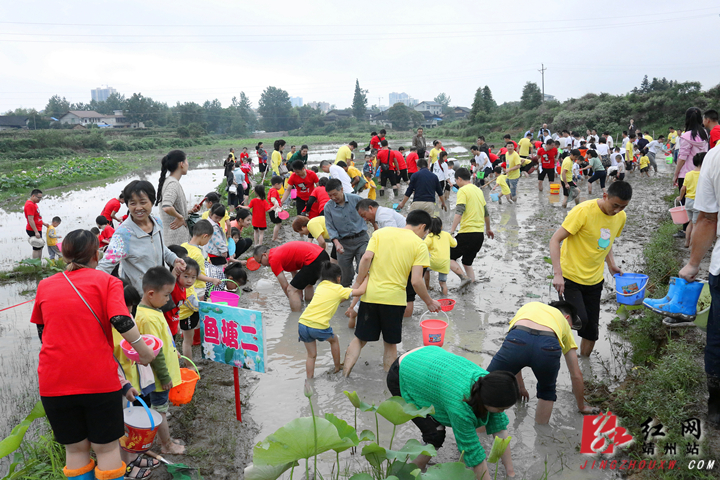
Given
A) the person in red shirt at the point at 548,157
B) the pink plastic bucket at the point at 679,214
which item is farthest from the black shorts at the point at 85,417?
the person in red shirt at the point at 548,157

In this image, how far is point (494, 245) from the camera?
980 cm

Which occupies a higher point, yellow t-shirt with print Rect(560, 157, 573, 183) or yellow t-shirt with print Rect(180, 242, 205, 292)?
yellow t-shirt with print Rect(560, 157, 573, 183)

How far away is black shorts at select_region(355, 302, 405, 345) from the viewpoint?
4594mm

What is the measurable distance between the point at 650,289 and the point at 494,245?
3.94 m

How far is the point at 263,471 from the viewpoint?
2.61 meters

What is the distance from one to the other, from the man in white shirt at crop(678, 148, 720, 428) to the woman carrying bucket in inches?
61.5

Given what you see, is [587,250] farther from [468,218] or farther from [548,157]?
[548,157]

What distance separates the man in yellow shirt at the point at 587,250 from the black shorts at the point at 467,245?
2.20 metres

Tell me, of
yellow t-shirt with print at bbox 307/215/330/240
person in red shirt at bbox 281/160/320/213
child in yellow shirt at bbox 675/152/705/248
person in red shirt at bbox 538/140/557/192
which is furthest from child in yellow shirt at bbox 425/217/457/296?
person in red shirt at bbox 538/140/557/192

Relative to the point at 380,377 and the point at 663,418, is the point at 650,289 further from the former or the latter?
the point at 380,377

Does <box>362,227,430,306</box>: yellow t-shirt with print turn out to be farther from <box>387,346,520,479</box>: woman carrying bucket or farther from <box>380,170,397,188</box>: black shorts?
<box>380,170,397,188</box>: black shorts

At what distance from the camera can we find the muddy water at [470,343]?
3.93 meters

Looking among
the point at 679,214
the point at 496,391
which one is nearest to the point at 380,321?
the point at 496,391

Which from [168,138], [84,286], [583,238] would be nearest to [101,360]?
[84,286]
